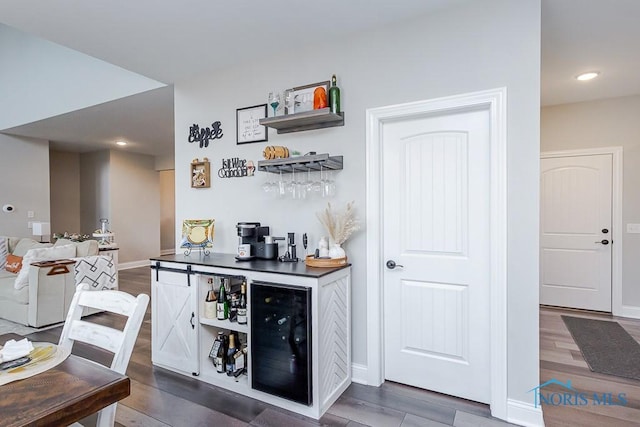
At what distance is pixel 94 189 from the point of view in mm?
7664

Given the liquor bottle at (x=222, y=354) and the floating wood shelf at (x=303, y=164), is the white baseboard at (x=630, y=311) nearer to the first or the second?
the floating wood shelf at (x=303, y=164)

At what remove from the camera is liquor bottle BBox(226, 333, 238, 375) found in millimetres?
2490

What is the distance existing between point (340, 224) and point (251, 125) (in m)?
1.31

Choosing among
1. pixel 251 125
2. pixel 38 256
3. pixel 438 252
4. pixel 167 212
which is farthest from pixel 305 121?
pixel 167 212

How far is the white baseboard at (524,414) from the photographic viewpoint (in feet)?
6.51

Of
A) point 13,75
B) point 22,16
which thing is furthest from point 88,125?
point 22,16

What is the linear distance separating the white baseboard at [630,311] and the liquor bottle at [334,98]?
436 cm

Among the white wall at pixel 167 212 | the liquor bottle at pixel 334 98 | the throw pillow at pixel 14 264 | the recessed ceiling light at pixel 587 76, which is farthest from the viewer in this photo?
the white wall at pixel 167 212

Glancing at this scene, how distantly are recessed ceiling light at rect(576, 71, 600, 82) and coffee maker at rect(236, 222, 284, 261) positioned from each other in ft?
11.6

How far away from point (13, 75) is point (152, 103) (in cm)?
345

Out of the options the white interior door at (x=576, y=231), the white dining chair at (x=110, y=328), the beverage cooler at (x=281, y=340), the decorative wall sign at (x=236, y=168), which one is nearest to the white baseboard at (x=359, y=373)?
the beverage cooler at (x=281, y=340)

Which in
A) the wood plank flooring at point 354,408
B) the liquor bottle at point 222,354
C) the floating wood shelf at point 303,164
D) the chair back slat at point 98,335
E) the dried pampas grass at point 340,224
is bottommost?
the wood plank flooring at point 354,408

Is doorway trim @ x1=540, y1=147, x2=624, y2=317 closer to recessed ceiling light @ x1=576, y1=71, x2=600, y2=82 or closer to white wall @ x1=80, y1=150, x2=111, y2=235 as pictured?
recessed ceiling light @ x1=576, y1=71, x2=600, y2=82

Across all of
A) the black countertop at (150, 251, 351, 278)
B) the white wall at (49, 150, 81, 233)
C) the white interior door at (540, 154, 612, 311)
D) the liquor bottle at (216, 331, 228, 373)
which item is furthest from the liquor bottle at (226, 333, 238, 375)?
the white wall at (49, 150, 81, 233)
